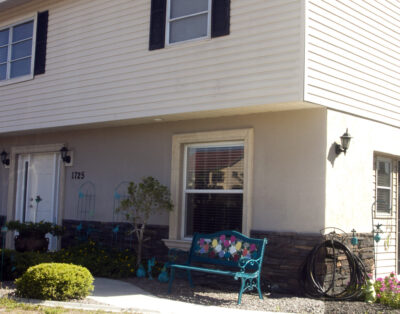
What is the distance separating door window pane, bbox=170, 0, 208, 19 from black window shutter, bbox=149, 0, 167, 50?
0.54 ft

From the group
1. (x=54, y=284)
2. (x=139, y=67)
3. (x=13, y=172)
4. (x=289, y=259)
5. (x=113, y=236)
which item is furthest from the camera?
(x=13, y=172)

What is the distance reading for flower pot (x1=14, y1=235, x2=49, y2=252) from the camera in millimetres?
10602

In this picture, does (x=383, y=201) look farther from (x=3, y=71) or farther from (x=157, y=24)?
(x=3, y=71)

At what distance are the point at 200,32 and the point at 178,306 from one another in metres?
4.45

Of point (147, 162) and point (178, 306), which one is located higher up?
point (147, 162)

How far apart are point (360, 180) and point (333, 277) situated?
1.84 metres

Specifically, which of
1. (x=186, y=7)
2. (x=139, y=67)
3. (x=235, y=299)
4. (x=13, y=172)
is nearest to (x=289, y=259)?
(x=235, y=299)

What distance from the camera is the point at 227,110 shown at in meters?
8.64

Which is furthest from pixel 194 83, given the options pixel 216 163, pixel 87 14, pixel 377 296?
pixel 377 296

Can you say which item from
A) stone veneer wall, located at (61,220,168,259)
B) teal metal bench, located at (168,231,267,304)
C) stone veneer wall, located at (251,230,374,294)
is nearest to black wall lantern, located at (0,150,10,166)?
stone veneer wall, located at (61,220,168,259)

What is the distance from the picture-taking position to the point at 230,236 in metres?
8.23

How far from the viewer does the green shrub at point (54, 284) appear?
23.6 feet

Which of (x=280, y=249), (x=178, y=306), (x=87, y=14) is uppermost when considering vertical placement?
(x=87, y=14)

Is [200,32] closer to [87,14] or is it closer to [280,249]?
[87,14]
